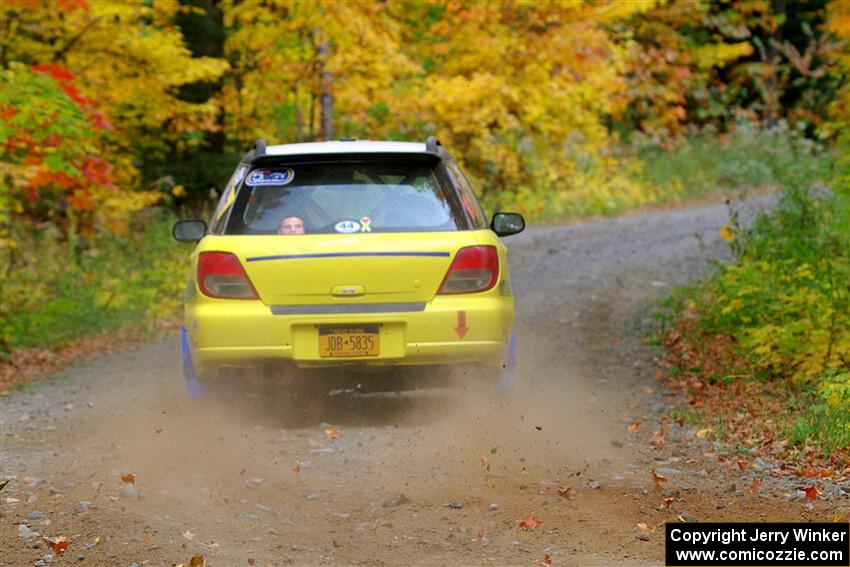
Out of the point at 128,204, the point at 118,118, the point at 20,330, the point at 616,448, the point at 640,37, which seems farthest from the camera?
the point at 640,37

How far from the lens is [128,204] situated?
17375 mm

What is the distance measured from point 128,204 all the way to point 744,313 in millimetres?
9640

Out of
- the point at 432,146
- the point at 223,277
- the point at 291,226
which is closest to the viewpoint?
the point at 223,277

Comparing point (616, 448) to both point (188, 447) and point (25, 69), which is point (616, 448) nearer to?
point (188, 447)

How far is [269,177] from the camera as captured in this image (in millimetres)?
8156

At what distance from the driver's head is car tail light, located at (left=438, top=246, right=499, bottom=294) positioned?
3.14 feet

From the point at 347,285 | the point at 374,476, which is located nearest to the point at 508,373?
the point at 347,285

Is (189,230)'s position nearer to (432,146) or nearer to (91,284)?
(432,146)

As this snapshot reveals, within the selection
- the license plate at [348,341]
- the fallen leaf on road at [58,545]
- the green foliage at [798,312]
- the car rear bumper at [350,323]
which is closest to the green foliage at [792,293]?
the green foliage at [798,312]

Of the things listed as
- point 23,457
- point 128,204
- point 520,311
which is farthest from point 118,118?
point 23,457

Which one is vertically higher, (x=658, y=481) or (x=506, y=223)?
(x=506, y=223)

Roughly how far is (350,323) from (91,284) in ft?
28.8

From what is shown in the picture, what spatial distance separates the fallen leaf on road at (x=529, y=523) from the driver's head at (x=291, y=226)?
2815 mm

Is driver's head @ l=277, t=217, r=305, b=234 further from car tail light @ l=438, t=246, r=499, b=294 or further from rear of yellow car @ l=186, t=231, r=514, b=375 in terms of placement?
car tail light @ l=438, t=246, r=499, b=294
